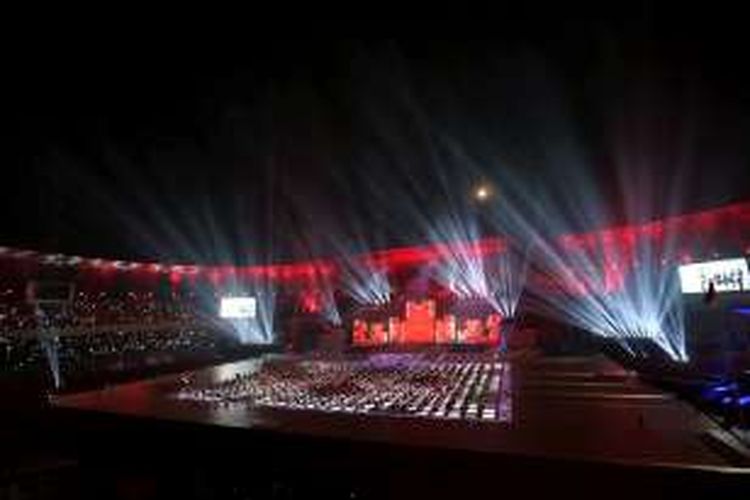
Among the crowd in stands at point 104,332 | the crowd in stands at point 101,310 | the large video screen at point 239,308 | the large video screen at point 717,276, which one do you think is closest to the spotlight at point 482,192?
the large video screen at point 717,276

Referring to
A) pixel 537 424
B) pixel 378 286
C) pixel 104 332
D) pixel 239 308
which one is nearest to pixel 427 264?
pixel 378 286

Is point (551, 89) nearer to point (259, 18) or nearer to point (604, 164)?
point (604, 164)

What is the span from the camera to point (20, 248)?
994cm

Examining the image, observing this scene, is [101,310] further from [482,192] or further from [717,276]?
[717,276]

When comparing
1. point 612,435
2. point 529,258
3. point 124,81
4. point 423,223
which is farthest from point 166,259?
point 612,435

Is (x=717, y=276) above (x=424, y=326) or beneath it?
above

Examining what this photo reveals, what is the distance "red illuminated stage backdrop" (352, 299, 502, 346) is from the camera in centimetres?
1189

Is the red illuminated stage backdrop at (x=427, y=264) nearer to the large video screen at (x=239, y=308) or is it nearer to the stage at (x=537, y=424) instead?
the large video screen at (x=239, y=308)

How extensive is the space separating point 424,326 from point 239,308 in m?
5.32

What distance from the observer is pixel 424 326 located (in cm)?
1264

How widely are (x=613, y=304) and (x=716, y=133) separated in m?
3.76

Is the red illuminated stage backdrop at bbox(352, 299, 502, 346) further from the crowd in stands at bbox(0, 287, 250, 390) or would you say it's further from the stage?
the stage

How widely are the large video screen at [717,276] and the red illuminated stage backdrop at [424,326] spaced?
12.5 ft

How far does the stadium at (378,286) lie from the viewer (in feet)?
8.75
